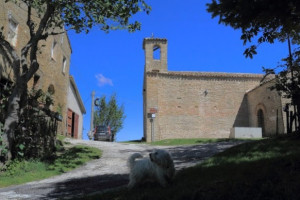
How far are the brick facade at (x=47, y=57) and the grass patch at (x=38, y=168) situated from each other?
15.2ft

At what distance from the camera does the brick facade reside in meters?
15.2

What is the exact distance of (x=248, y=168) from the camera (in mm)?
6199

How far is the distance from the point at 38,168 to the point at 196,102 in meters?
20.3

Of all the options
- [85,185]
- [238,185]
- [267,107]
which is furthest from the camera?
[267,107]

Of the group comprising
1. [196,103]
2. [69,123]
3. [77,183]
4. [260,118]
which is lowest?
[77,183]

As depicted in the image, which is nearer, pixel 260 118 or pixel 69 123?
pixel 69 123

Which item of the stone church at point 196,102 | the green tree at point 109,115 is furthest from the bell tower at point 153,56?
the green tree at point 109,115

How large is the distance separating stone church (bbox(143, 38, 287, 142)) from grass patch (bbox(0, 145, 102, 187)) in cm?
1533

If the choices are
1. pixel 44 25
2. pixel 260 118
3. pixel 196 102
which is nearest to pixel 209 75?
pixel 196 102

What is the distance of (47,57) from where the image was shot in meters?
21.2

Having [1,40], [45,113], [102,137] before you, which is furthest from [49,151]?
[102,137]

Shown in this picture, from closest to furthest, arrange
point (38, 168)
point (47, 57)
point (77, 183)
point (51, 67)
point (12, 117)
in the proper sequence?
point (77, 183)
point (38, 168)
point (12, 117)
point (47, 57)
point (51, 67)

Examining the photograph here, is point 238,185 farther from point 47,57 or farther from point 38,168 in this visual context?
point 47,57

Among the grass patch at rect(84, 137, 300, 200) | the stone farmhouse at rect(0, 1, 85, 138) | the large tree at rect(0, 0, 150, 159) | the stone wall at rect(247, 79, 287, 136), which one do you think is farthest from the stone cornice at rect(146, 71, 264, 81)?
the grass patch at rect(84, 137, 300, 200)
